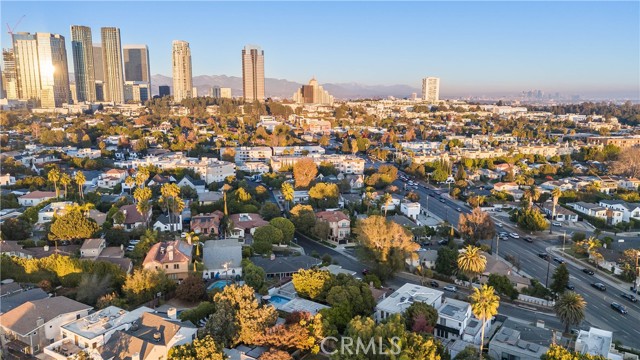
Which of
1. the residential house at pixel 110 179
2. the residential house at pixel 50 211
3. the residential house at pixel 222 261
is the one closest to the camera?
the residential house at pixel 222 261

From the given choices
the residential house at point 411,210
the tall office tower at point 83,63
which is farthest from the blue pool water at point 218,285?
the tall office tower at point 83,63

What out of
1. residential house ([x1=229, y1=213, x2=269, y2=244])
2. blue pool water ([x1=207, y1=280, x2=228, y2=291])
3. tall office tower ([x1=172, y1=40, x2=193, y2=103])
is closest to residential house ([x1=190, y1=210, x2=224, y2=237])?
residential house ([x1=229, y1=213, x2=269, y2=244])

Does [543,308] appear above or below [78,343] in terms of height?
below

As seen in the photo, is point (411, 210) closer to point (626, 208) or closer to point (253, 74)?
point (626, 208)

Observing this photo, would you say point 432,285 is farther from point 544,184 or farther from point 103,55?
point 103,55

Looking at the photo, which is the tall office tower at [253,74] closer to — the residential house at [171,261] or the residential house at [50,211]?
the residential house at [50,211]

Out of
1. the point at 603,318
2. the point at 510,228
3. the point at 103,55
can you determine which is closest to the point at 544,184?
the point at 510,228
